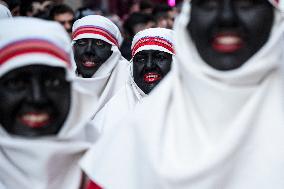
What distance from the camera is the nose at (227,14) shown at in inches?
121

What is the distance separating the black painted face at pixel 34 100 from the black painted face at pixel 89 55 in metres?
2.65

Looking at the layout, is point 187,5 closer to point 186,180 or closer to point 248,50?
point 248,50

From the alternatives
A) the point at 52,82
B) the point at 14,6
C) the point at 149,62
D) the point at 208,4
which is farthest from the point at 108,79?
the point at 208,4

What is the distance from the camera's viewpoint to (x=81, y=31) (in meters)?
6.07

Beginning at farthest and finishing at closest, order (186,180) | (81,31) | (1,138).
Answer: (81,31) → (1,138) → (186,180)

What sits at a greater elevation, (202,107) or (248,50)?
(248,50)

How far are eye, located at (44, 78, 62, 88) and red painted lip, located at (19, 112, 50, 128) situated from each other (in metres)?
0.13

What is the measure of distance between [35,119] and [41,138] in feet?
0.30

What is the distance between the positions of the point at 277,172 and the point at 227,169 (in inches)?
8.5

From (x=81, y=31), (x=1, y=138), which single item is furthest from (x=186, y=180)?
(x=81, y=31)

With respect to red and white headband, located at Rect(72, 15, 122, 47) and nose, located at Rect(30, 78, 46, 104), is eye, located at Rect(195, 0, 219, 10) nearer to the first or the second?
nose, located at Rect(30, 78, 46, 104)

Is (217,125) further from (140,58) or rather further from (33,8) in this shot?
(33,8)

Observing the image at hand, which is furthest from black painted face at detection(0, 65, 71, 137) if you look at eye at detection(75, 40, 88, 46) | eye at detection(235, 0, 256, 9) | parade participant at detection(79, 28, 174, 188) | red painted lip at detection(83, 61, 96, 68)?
eye at detection(75, 40, 88, 46)

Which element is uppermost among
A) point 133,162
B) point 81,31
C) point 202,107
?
point 202,107
